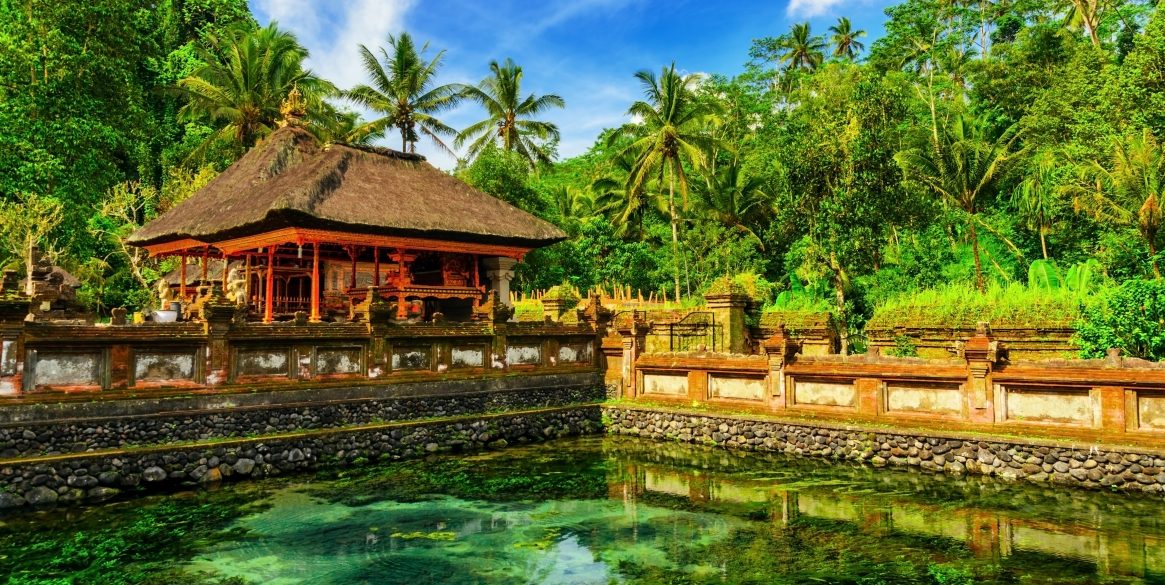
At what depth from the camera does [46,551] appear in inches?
319

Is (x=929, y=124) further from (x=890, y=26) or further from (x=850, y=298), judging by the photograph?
(x=850, y=298)

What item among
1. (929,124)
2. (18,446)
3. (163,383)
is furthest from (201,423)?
(929,124)

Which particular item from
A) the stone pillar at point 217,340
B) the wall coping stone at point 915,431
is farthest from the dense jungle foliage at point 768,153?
the stone pillar at point 217,340

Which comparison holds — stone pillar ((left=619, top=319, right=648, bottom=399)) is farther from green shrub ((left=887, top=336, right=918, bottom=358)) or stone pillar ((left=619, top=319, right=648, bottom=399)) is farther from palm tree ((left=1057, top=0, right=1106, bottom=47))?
palm tree ((left=1057, top=0, right=1106, bottom=47))

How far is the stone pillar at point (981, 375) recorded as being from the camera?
1127 centimetres

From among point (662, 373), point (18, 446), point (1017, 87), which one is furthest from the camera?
point (1017, 87)

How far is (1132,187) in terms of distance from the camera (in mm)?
20016

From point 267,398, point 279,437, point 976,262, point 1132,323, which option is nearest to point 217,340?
point 267,398

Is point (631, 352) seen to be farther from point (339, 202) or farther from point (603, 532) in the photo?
point (339, 202)

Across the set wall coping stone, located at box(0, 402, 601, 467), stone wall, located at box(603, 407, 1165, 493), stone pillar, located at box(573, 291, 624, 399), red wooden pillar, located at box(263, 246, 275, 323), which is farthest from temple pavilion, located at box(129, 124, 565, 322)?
stone wall, located at box(603, 407, 1165, 493)

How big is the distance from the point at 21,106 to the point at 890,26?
133 ft

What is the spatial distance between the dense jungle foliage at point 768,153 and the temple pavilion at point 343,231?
27.3 feet

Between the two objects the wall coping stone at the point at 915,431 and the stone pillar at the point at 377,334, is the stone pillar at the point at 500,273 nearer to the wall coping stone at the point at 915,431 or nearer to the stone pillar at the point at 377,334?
the wall coping stone at the point at 915,431

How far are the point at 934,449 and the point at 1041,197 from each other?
54.7ft
